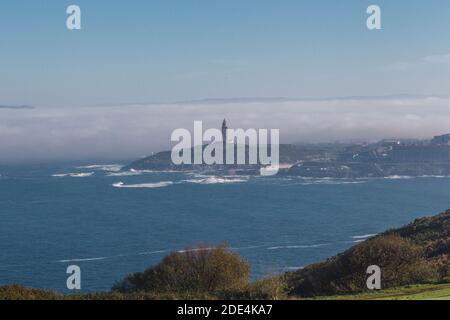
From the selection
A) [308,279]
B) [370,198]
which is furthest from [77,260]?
[370,198]

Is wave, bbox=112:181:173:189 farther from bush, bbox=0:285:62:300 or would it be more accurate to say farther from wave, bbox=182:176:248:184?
bush, bbox=0:285:62:300

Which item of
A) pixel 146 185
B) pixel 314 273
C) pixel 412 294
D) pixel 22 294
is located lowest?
pixel 146 185

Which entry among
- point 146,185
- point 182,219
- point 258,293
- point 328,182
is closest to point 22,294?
point 258,293

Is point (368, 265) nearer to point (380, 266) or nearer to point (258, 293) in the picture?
point (380, 266)

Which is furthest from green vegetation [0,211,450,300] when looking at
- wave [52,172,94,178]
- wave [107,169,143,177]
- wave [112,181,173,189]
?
wave [107,169,143,177]

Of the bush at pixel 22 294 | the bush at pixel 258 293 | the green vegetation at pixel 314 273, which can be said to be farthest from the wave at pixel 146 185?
the bush at pixel 258 293
